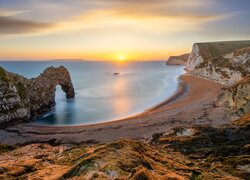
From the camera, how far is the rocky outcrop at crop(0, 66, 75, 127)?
60.3 m

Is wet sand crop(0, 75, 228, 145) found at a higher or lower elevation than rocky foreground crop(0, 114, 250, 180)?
lower

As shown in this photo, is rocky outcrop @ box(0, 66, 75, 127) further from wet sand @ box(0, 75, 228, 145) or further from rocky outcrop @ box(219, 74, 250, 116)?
rocky outcrop @ box(219, 74, 250, 116)

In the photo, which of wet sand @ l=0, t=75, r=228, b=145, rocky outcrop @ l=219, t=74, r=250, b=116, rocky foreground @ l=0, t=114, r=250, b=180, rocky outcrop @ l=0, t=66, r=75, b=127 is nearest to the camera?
rocky foreground @ l=0, t=114, r=250, b=180

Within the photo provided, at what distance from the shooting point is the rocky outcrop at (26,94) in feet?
198

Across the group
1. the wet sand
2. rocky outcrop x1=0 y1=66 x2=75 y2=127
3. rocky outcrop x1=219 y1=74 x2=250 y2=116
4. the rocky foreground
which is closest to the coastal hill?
the rocky foreground

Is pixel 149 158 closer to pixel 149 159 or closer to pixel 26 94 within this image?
pixel 149 159

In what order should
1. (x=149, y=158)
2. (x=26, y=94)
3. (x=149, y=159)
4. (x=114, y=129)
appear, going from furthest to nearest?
1. (x=26, y=94)
2. (x=114, y=129)
3. (x=149, y=158)
4. (x=149, y=159)

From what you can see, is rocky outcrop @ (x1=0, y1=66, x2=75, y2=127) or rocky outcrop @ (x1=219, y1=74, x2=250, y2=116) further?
rocky outcrop @ (x1=0, y1=66, x2=75, y2=127)

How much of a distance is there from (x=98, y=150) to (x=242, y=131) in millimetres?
18260

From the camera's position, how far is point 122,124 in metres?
56.4

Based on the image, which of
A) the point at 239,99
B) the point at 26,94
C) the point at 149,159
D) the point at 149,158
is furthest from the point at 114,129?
the point at 149,159

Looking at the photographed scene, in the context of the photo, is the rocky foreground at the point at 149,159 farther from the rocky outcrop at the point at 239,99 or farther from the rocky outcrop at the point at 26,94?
the rocky outcrop at the point at 26,94

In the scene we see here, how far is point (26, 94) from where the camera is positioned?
223 ft

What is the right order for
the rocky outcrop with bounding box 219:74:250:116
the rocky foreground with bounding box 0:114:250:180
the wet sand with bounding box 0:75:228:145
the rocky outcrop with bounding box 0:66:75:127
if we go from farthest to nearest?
1. the rocky outcrop with bounding box 0:66:75:127
2. the rocky outcrop with bounding box 219:74:250:116
3. the wet sand with bounding box 0:75:228:145
4. the rocky foreground with bounding box 0:114:250:180
